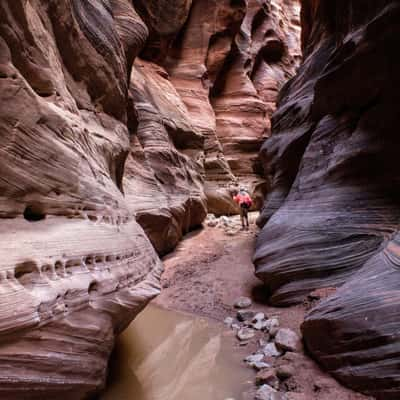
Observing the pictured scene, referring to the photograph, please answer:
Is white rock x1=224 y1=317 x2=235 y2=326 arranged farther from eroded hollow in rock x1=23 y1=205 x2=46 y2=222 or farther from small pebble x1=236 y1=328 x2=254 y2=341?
eroded hollow in rock x1=23 y1=205 x2=46 y2=222

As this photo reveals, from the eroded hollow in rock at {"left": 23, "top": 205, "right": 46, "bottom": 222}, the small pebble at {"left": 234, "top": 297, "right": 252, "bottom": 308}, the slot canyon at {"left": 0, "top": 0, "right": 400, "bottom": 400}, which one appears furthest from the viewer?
the small pebble at {"left": 234, "top": 297, "right": 252, "bottom": 308}

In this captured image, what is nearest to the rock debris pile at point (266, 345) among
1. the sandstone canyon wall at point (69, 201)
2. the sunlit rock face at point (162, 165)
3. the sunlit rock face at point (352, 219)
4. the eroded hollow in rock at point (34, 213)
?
the sunlit rock face at point (352, 219)

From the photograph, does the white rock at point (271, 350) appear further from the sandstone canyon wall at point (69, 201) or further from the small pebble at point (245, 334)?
the sandstone canyon wall at point (69, 201)

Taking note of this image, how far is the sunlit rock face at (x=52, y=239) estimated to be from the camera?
1793mm

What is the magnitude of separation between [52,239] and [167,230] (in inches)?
223

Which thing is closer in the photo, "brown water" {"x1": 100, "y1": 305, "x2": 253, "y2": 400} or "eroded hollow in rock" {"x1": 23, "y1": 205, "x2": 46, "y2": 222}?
"eroded hollow in rock" {"x1": 23, "y1": 205, "x2": 46, "y2": 222}

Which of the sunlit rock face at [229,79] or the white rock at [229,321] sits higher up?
the sunlit rock face at [229,79]

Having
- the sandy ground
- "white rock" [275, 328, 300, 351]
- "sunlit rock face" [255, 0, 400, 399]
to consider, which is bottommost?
the sandy ground

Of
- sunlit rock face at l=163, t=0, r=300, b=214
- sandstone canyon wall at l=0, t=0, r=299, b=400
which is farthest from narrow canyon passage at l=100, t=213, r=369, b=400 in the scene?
sunlit rock face at l=163, t=0, r=300, b=214

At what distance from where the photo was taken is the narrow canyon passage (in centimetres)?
287

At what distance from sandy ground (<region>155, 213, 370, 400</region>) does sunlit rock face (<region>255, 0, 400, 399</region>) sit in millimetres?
203

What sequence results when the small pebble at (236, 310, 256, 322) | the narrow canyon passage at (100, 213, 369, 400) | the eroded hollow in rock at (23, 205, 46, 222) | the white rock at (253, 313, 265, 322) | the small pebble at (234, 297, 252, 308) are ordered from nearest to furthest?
the eroded hollow in rock at (23, 205, 46, 222)
the narrow canyon passage at (100, 213, 369, 400)
the white rock at (253, 313, 265, 322)
the small pebble at (236, 310, 256, 322)
the small pebble at (234, 297, 252, 308)

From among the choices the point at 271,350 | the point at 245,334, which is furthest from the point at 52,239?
the point at 245,334

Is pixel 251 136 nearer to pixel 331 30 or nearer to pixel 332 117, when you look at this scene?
pixel 331 30
